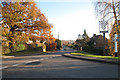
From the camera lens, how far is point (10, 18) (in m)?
18.2

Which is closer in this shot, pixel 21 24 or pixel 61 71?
pixel 61 71

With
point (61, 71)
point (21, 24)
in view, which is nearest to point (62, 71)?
point (61, 71)

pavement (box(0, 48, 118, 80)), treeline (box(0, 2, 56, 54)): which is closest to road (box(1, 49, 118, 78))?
pavement (box(0, 48, 118, 80))

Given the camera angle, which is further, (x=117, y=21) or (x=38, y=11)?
(x=38, y=11)

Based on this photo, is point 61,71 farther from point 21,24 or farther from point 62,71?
point 21,24

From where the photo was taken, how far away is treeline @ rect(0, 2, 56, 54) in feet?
62.7

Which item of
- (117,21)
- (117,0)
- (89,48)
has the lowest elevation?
(89,48)

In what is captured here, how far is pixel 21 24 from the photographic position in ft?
76.3

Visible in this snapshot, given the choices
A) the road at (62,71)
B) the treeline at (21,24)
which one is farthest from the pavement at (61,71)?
the treeline at (21,24)

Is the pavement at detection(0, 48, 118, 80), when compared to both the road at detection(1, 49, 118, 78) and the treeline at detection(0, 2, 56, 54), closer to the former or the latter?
the road at detection(1, 49, 118, 78)

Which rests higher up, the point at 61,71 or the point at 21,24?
the point at 21,24

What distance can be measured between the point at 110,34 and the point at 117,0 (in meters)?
4.06

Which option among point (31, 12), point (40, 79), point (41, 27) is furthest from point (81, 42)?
point (40, 79)

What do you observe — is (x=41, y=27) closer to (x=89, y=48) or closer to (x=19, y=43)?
(x=19, y=43)
